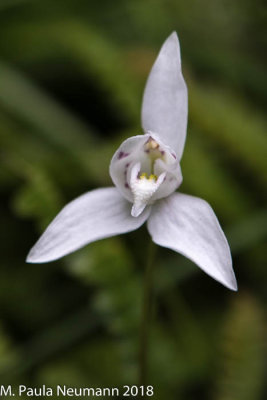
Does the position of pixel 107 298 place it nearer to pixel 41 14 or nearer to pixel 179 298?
pixel 179 298

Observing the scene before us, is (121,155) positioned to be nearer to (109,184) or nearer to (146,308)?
(146,308)

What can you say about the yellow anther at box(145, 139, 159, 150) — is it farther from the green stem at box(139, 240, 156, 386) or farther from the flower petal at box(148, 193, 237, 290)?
the green stem at box(139, 240, 156, 386)

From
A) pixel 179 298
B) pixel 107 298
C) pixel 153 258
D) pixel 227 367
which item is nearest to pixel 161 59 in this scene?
pixel 153 258

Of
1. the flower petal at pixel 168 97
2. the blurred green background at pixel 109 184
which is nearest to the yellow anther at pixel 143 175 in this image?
the flower petal at pixel 168 97

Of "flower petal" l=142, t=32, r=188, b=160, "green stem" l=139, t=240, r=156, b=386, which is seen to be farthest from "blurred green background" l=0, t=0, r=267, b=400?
"flower petal" l=142, t=32, r=188, b=160

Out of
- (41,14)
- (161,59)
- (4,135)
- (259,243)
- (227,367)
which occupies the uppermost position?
(41,14)

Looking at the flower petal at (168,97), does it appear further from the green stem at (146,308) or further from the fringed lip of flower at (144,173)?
the green stem at (146,308)
